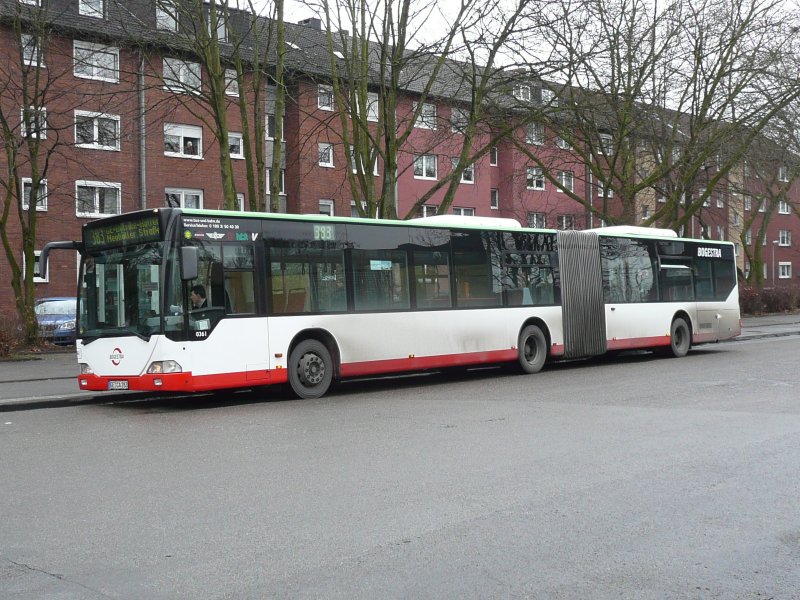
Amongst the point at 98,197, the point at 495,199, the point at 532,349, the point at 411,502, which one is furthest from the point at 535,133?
the point at 411,502

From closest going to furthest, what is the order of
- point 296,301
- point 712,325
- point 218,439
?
point 218,439 < point 296,301 < point 712,325

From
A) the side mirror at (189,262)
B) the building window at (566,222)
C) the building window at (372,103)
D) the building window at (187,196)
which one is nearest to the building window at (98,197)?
the building window at (187,196)

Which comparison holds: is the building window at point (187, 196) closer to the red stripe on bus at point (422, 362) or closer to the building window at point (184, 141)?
the building window at point (184, 141)

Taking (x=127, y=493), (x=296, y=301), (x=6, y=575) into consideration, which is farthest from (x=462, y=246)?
(x=6, y=575)

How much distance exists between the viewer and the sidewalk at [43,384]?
14.8 m

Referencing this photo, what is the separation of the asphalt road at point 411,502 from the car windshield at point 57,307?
58.8 feet

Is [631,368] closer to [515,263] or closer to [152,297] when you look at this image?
[515,263]

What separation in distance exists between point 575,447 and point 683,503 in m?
2.52

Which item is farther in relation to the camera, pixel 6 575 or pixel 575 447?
pixel 575 447

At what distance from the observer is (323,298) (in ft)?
50.5

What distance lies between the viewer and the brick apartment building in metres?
25.8

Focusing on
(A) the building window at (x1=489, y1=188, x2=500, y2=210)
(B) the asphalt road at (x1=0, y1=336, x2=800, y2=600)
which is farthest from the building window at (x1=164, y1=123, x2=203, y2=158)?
(B) the asphalt road at (x1=0, y1=336, x2=800, y2=600)

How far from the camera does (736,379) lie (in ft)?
52.6

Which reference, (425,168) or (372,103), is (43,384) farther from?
(425,168)
